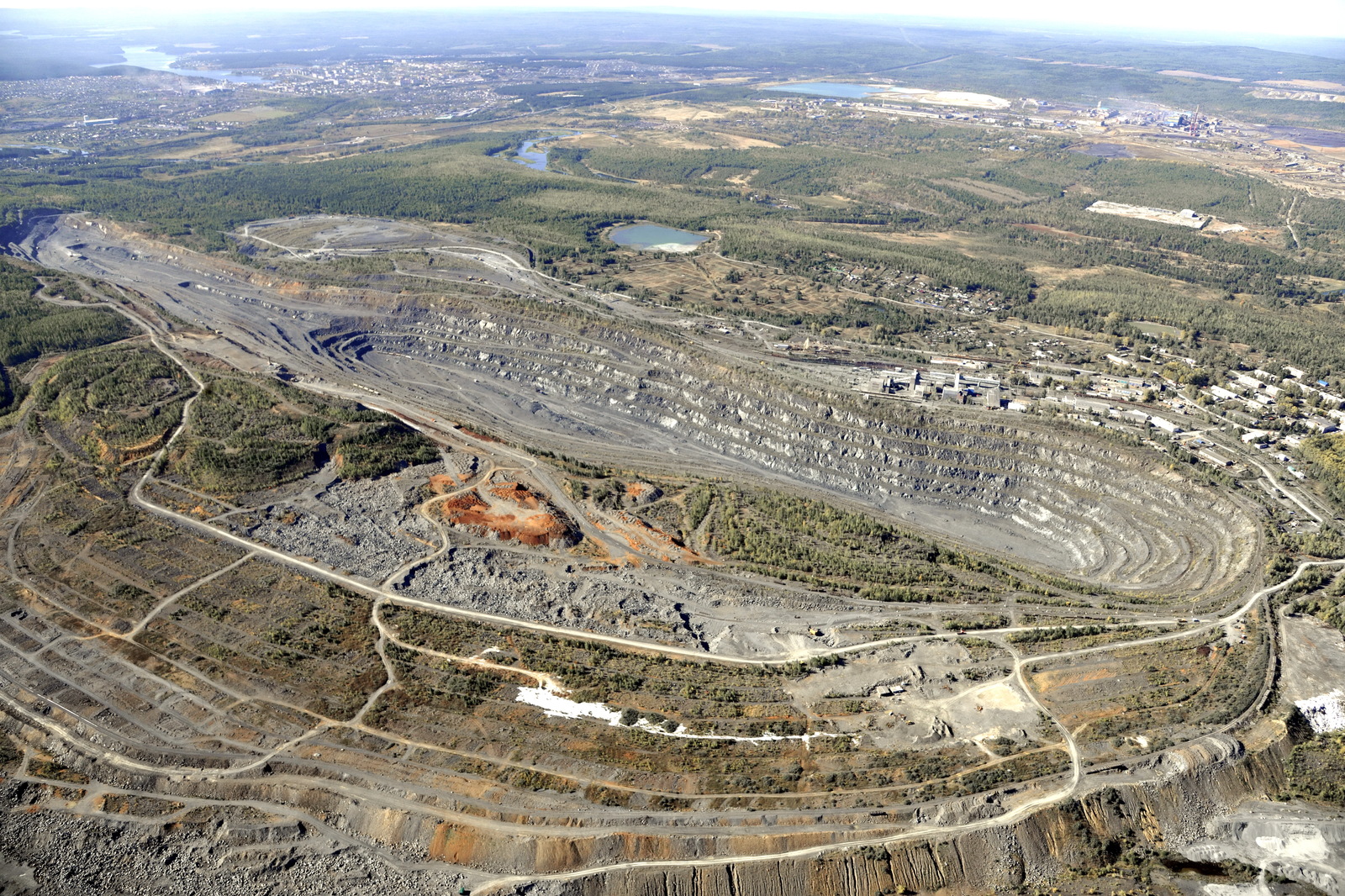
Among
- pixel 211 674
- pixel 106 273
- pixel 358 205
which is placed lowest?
pixel 211 674

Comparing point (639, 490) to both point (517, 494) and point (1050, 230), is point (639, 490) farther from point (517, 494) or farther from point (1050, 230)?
point (1050, 230)

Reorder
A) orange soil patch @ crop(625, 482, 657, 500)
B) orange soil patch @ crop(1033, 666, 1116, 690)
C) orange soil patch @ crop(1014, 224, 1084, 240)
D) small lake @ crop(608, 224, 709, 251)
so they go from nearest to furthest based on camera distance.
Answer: orange soil patch @ crop(1033, 666, 1116, 690), orange soil patch @ crop(625, 482, 657, 500), small lake @ crop(608, 224, 709, 251), orange soil patch @ crop(1014, 224, 1084, 240)

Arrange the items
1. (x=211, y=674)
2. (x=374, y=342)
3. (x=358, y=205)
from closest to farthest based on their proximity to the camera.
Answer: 1. (x=211, y=674)
2. (x=374, y=342)
3. (x=358, y=205)

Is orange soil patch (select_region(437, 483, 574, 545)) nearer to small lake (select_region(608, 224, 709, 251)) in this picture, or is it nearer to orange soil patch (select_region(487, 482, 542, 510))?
orange soil patch (select_region(487, 482, 542, 510))

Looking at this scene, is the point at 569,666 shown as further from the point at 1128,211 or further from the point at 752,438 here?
the point at 1128,211

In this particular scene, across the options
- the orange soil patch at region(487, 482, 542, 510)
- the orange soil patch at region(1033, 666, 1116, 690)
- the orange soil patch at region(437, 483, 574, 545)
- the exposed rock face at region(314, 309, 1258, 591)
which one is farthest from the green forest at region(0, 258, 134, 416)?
the orange soil patch at region(1033, 666, 1116, 690)

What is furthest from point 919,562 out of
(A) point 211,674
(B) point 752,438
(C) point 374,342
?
(C) point 374,342
